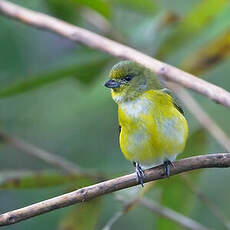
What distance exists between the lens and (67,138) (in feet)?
17.0

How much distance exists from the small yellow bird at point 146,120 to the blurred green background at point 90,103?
1.55 feet

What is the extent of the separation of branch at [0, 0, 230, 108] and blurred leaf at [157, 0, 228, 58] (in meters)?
0.92

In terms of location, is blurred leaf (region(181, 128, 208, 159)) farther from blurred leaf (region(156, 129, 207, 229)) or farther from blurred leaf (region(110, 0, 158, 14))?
blurred leaf (region(110, 0, 158, 14))

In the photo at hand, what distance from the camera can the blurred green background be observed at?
12.4 feet

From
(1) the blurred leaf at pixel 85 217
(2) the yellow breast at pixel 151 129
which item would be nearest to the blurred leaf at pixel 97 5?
(2) the yellow breast at pixel 151 129

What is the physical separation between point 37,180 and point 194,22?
153cm

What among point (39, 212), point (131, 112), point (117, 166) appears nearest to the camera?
point (39, 212)

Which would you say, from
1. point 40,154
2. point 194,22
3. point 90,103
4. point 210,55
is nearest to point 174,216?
point 40,154

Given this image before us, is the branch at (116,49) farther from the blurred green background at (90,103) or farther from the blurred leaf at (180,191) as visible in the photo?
the blurred leaf at (180,191)

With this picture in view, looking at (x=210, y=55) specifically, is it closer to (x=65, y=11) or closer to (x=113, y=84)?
(x=113, y=84)

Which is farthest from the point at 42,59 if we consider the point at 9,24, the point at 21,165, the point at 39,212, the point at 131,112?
the point at 39,212

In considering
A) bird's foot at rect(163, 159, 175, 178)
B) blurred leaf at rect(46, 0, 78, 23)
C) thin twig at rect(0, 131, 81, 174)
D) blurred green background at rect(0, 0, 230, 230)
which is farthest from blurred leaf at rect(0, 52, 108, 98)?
bird's foot at rect(163, 159, 175, 178)

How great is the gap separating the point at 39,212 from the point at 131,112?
0.98 meters

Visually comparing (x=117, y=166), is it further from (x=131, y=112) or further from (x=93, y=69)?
(x=131, y=112)
